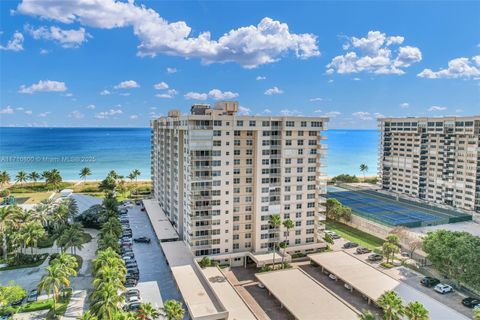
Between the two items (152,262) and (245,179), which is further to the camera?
(245,179)

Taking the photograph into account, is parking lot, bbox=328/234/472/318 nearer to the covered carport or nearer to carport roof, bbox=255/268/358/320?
the covered carport

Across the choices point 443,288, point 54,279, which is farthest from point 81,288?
point 443,288

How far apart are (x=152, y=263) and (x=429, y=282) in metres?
37.8

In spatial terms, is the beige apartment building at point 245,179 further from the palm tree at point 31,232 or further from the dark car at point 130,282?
the palm tree at point 31,232

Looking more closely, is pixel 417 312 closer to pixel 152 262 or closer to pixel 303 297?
pixel 303 297

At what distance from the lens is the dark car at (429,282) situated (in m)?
44.9

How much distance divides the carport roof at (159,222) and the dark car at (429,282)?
119 ft

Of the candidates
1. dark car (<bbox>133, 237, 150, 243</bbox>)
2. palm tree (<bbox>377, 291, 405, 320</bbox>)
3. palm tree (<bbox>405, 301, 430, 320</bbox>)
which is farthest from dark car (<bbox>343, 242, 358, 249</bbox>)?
dark car (<bbox>133, 237, 150, 243</bbox>)

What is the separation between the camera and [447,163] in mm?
84375

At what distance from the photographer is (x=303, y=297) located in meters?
38.6

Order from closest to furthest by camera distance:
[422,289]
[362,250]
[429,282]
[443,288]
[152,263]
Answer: [443,288] < [422,289] < [429,282] < [152,263] < [362,250]

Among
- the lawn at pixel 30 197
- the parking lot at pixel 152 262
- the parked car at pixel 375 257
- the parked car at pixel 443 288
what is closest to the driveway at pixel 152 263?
the parking lot at pixel 152 262

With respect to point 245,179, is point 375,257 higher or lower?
lower

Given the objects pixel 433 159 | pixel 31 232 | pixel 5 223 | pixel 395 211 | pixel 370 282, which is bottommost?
pixel 370 282
